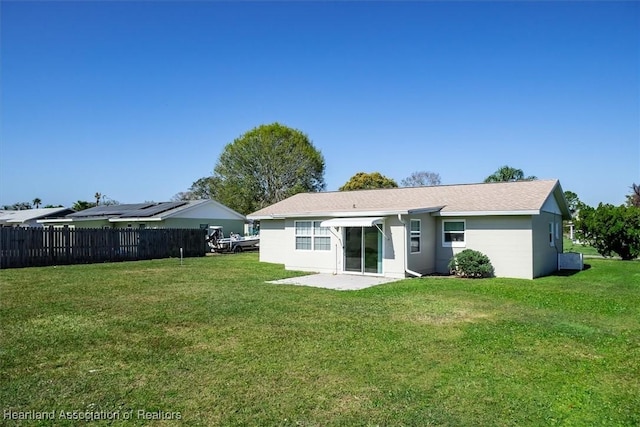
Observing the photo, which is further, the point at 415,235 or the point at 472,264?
the point at 415,235

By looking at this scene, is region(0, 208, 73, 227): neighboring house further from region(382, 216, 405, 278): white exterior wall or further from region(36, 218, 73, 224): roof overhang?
region(382, 216, 405, 278): white exterior wall

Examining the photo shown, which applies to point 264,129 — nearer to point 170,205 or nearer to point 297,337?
point 170,205

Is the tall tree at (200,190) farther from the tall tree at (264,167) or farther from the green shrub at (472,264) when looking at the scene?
the green shrub at (472,264)

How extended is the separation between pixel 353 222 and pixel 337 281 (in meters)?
2.60

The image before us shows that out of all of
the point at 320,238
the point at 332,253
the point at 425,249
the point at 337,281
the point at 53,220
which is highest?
the point at 53,220

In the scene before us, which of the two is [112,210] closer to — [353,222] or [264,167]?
[264,167]

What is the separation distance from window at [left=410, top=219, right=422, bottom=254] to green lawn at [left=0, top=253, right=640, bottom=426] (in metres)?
4.60

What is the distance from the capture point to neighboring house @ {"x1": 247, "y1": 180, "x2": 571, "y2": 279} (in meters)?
16.7

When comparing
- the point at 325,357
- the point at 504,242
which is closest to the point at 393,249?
the point at 504,242

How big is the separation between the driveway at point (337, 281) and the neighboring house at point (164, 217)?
1829cm

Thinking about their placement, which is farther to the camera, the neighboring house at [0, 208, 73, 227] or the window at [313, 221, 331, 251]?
the neighboring house at [0, 208, 73, 227]

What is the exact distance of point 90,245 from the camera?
77.6ft

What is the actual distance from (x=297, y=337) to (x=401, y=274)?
932 cm

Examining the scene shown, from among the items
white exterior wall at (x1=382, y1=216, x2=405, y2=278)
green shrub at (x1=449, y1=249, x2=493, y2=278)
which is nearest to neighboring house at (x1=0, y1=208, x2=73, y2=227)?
white exterior wall at (x1=382, y1=216, x2=405, y2=278)
